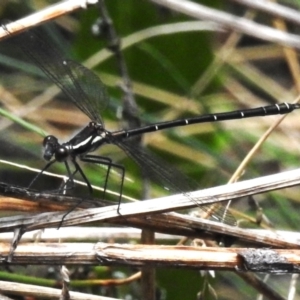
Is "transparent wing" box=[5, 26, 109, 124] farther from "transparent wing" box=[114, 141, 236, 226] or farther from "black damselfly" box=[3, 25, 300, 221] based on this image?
"transparent wing" box=[114, 141, 236, 226]

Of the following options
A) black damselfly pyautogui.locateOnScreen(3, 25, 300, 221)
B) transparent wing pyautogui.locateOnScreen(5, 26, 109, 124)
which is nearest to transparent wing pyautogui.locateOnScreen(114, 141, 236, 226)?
black damselfly pyautogui.locateOnScreen(3, 25, 300, 221)

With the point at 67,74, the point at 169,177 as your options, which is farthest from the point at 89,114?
the point at 169,177

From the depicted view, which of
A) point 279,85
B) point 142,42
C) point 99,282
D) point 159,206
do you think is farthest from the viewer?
point 279,85

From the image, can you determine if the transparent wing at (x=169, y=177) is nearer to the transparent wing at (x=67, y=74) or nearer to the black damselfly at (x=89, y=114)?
the black damselfly at (x=89, y=114)

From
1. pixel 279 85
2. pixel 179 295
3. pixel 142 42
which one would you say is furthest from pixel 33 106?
pixel 279 85

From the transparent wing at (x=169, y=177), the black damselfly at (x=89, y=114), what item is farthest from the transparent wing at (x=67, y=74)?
the transparent wing at (x=169, y=177)

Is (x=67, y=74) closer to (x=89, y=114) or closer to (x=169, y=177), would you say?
(x=89, y=114)

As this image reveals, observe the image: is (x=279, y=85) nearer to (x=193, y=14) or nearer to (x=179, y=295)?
(x=193, y=14)
